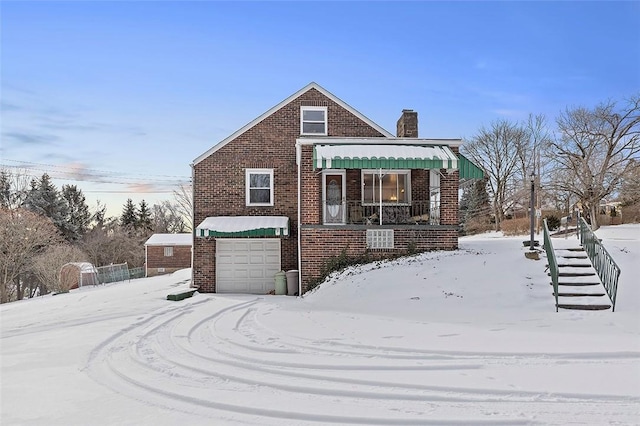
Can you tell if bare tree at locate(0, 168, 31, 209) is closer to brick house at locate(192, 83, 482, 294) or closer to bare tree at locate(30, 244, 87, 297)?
bare tree at locate(30, 244, 87, 297)

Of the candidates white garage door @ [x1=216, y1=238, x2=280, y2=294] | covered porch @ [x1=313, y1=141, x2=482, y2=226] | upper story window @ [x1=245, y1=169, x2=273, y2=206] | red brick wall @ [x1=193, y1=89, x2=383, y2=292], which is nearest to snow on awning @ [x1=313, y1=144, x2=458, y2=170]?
covered porch @ [x1=313, y1=141, x2=482, y2=226]

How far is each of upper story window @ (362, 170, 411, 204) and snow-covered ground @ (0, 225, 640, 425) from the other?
17.0ft

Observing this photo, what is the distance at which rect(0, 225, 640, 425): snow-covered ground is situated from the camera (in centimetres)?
502

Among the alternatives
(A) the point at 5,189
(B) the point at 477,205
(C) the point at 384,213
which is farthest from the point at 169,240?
(B) the point at 477,205

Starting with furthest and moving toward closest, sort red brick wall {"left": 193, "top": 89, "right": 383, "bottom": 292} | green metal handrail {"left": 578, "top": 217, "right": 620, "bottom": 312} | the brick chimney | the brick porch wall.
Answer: the brick chimney < red brick wall {"left": 193, "top": 89, "right": 383, "bottom": 292} < the brick porch wall < green metal handrail {"left": 578, "top": 217, "right": 620, "bottom": 312}

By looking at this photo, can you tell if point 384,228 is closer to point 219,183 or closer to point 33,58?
point 219,183

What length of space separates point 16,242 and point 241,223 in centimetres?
2344

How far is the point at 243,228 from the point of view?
1692 centimetres

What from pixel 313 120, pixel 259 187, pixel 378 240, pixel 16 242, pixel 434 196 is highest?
pixel 313 120

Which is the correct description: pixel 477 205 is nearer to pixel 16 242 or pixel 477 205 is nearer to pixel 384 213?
pixel 384 213

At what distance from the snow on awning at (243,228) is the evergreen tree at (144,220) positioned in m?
45.3

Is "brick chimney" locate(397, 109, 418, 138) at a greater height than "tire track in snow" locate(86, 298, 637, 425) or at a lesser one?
greater

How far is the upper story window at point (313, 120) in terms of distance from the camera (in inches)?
746

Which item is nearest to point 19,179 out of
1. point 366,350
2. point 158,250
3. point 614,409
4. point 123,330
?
point 158,250
